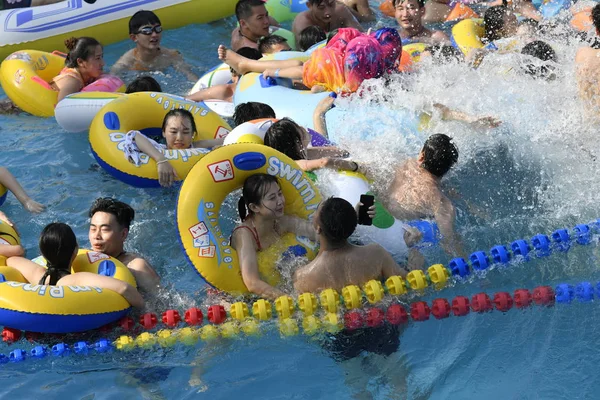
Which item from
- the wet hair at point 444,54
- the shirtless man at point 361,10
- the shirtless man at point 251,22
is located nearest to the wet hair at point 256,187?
the wet hair at point 444,54

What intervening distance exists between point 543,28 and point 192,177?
4321 mm

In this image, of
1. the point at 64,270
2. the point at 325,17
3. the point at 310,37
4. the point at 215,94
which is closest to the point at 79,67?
the point at 215,94

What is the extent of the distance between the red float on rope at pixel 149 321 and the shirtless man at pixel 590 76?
3.54m

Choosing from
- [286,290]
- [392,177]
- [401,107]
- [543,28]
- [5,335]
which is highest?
[543,28]

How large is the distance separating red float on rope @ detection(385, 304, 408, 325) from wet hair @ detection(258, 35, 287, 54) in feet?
13.4

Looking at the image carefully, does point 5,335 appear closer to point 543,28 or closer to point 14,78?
point 14,78

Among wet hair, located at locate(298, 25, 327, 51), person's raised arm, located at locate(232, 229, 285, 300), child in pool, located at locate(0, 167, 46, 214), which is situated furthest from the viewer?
wet hair, located at locate(298, 25, 327, 51)

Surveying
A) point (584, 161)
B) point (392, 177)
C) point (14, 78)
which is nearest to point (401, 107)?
point (392, 177)

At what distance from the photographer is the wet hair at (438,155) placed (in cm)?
582

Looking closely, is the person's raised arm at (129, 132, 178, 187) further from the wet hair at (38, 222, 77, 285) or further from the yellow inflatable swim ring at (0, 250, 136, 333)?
the yellow inflatable swim ring at (0, 250, 136, 333)

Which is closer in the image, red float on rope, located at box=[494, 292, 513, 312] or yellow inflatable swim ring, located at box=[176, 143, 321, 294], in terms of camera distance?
red float on rope, located at box=[494, 292, 513, 312]

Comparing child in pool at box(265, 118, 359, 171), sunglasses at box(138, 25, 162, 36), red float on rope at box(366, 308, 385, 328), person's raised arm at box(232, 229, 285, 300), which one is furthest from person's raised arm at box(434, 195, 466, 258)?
sunglasses at box(138, 25, 162, 36)

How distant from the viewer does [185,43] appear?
32.6 ft

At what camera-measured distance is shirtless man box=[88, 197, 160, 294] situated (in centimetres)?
544
